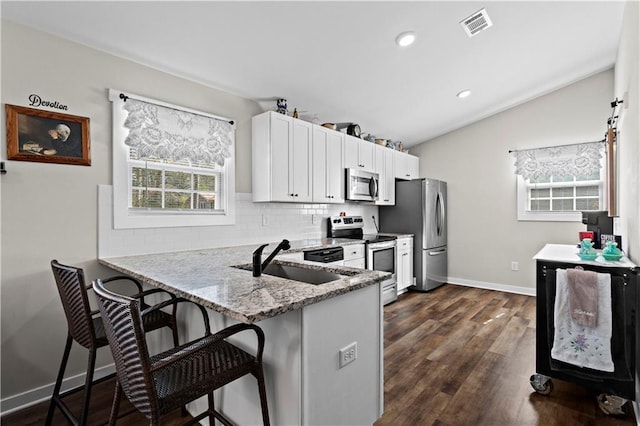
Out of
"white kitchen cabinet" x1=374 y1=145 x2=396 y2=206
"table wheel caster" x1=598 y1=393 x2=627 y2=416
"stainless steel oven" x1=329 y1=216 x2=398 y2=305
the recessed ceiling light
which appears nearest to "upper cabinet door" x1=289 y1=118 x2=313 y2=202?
"stainless steel oven" x1=329 y1=216 x2=398 y2=305

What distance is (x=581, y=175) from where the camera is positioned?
4320 mm

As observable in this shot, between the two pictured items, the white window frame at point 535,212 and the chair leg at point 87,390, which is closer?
the chair leg at point 87,390

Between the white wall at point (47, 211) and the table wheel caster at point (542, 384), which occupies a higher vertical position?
the white wall at point (47, 211)

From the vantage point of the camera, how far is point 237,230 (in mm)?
3262

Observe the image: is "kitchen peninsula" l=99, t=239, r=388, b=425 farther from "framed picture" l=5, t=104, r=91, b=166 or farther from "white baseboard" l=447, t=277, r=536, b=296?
"white baseboard" l=447, t=277, r=536, b=296

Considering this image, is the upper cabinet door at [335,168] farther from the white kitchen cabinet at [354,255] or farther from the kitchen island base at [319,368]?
the kitchen island base at [319,368]

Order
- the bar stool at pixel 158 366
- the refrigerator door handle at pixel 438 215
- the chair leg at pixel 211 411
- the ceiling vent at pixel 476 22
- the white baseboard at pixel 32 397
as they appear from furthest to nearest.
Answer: the refrigerator door handle at pixel 438 215 < the ceiling vent at pixel 476 22 < the white baseboard at pixel 32 397 < the chair leg at pixel 211 411 < the bar stool at pixel 158 366

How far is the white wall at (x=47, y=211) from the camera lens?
200 cm

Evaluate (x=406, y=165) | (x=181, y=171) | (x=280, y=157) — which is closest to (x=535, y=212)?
(x=406, y=165)

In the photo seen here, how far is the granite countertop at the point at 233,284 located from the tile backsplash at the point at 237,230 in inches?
6.0

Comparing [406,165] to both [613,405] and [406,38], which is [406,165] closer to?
[406,38]

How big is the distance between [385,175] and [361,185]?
64 centimetres

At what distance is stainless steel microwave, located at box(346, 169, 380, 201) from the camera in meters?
4.16

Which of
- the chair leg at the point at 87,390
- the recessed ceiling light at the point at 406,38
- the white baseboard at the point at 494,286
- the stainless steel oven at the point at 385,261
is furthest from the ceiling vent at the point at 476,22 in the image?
the white baseboard at the point at 494,286
